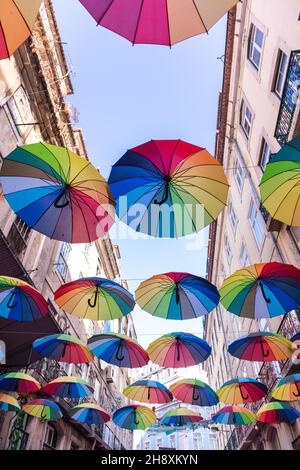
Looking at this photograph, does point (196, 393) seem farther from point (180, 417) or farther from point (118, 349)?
point (118, 349)

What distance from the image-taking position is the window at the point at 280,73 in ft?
36.8

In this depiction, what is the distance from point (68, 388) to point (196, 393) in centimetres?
477

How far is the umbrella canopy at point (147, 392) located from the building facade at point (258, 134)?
15.5ft

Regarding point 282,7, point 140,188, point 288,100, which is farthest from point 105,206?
point 282,7

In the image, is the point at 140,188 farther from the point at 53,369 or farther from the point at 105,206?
the point at 53,369

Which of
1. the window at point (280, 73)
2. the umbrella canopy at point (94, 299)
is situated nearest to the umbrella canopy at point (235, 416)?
the umbrella canopy at point (94, 299)

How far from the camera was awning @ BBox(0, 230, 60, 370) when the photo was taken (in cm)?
875

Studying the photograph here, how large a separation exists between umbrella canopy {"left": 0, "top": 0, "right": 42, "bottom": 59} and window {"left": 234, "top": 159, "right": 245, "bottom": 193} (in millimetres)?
15584

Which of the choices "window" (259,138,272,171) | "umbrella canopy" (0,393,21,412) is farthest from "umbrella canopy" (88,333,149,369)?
"window" (259,138,272,171)

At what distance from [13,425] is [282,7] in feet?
58.7

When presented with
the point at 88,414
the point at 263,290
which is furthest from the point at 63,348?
the point at 263,290

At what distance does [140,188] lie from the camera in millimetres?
5648

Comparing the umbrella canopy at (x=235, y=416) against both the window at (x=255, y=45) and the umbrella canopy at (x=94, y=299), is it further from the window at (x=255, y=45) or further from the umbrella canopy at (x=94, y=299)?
the window at (x=255, y=45)

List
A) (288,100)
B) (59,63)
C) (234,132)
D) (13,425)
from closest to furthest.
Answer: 1. (288,100)
2. (13,425)
3. (59,63)
4. (234,132)
